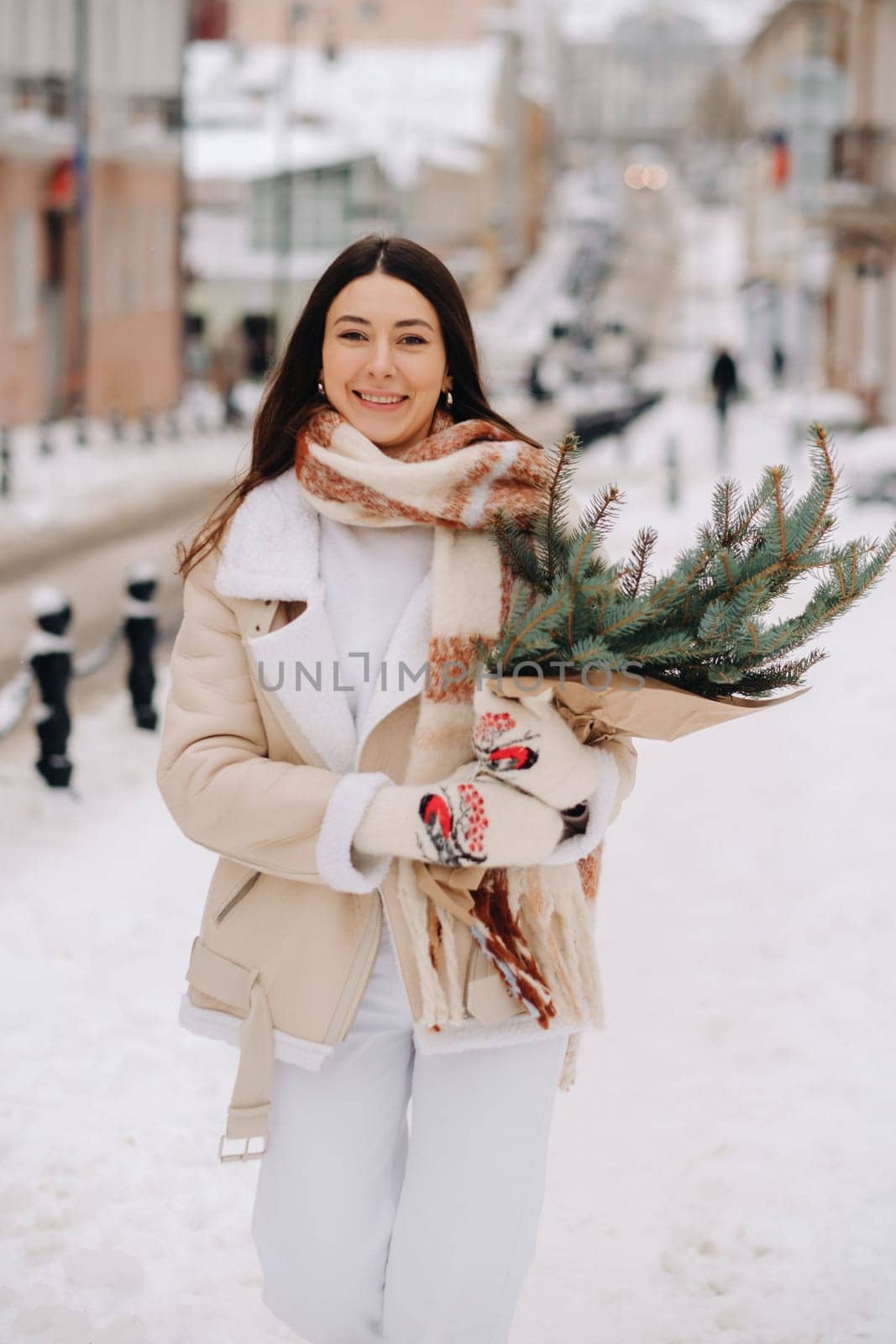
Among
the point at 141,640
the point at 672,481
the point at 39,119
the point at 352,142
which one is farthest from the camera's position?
the point at 352,142

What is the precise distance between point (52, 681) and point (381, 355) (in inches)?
209

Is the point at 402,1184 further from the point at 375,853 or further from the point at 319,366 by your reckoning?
the point at 319,366

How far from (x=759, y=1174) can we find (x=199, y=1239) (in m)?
1.38

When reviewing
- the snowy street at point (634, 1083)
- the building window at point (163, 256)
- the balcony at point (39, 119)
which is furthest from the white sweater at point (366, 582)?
the building window at point (163, 256)

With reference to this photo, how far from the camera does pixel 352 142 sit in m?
54.7

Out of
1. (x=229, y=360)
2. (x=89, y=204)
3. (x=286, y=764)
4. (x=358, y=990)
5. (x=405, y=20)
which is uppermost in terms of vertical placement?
(x=405, y=20)

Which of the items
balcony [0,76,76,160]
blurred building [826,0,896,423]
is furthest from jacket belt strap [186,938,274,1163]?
blurred building [826,0,896,423]

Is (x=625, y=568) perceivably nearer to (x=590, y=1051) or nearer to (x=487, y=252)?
(x=590, y=1051)

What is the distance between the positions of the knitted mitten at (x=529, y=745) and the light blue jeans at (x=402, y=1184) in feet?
→ 1.24

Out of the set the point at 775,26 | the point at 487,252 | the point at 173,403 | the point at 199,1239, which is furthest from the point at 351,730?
the point at 487,252

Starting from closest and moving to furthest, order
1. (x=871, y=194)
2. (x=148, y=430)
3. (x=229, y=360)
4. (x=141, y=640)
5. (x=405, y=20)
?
(x=141, y=640)
(x=148, y=430)
(x=871, y=194)
(x=229, y=360)
(x=405, y=20)

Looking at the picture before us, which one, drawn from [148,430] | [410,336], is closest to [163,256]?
[148,430]

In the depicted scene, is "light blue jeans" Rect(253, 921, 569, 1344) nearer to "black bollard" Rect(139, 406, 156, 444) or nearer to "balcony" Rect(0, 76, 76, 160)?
"black bollard" Rect(139, 406, 156, 444)

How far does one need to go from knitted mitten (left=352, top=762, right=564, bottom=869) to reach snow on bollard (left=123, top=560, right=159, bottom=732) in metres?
6.52
